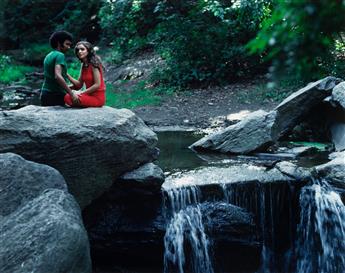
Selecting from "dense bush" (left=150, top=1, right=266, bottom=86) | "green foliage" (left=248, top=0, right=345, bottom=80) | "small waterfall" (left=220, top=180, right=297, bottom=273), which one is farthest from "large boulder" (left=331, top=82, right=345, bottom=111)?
"green foliage" (left=248, top=0, right=345, bottom=80)

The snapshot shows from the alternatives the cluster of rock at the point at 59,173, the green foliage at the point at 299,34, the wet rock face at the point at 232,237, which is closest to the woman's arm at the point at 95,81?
the cluster of rock at the point at 59,173

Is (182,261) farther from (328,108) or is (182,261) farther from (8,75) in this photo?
(8,75)

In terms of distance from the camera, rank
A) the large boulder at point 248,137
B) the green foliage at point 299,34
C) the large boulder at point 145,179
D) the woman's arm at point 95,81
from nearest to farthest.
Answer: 1. the green foliage at point 299,34
2. the large boulder at point 145,179
3. the woman's arm at point 95,81
4. the large boulder at point 248,137

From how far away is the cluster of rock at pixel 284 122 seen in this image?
7418mm

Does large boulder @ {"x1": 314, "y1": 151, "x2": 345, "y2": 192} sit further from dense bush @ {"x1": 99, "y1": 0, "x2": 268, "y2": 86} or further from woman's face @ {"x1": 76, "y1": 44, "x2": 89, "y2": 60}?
dense bush @ {"x1": 99, "y1": 0, "x2": 268, "y2": 86}

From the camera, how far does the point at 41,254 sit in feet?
13.1

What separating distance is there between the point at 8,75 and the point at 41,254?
54.5ft

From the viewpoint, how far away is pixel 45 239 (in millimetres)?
4082

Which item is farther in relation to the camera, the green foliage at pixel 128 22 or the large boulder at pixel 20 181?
the green foliage at pixel 128 22

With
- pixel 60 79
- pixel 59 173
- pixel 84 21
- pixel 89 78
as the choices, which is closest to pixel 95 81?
pixel 89 78

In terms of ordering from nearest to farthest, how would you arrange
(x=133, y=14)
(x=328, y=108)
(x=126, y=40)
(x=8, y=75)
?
(x=328, y=108)
(x=133, y=14)
(x=126, y=40)
(x=8, y=75)

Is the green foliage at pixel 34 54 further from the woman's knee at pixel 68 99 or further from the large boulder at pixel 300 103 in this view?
the woman's knee at pixel 68 99

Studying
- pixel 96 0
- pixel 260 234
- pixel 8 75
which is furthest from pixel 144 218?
pixel 96 0

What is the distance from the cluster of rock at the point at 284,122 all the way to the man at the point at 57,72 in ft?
8.26
